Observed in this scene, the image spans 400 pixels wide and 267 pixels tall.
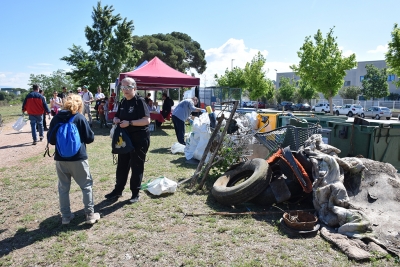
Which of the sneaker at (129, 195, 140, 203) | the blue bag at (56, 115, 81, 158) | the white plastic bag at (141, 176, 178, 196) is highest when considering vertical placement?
the blue bag at (56, 115, 81, 158)

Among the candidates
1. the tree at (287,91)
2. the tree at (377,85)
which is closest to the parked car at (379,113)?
the tree at (377,85)

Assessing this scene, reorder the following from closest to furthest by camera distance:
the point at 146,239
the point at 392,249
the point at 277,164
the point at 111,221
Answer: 1. the point at 392,249
2. the point at 146,239
3. the point at 111,221
4. the point at 277,164

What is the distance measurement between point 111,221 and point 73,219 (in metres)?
A: 0.50

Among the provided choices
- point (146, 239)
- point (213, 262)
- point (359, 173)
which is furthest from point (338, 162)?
point (146, 239)

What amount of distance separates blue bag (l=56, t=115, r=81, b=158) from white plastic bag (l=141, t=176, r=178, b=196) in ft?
5.43

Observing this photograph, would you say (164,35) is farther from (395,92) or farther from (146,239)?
(146,239)

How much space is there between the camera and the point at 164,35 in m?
52.7

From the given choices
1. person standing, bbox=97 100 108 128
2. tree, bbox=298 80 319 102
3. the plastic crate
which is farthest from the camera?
tree, bbox=298 80 319 102

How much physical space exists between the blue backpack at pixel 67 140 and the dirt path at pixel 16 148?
4.41 meters

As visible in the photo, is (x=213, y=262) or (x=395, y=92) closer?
(x=213, y=262)

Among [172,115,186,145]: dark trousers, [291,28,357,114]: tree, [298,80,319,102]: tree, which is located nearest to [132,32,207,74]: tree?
[298,80,319,102]: tree

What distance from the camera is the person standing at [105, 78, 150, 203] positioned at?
4.30 meters

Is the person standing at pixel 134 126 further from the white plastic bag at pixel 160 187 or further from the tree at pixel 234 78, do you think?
the tree at pixel 234 78

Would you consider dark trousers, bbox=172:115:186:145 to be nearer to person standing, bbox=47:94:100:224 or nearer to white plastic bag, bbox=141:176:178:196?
white plastic bag, bbox=141:176:178:196
